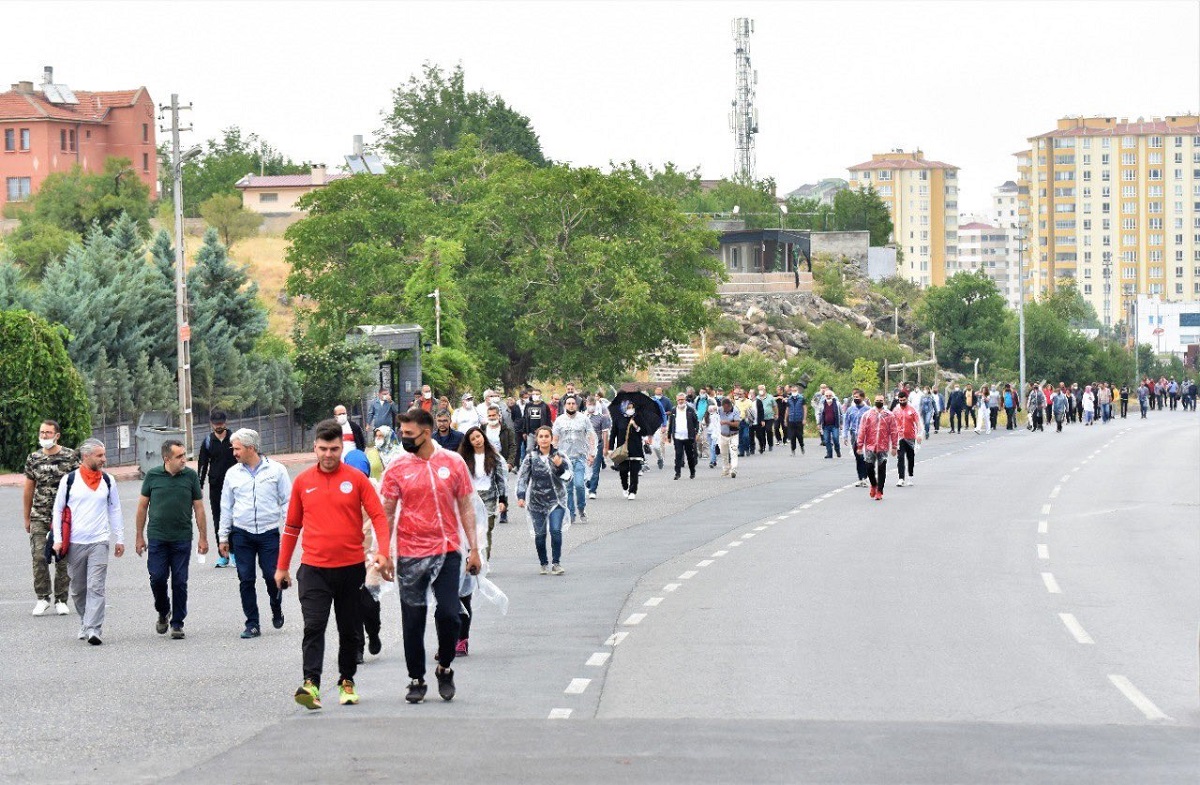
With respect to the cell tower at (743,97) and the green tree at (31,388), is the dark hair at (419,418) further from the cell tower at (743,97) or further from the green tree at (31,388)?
the cell tower at (743,97)

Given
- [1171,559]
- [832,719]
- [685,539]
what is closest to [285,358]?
[685,539]

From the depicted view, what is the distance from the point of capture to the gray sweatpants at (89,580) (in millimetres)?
14289

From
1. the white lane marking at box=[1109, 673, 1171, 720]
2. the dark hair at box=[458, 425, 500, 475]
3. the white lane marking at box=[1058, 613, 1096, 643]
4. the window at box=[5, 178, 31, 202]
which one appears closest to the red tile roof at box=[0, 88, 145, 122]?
the window at box=[5, 178, 31, 202]

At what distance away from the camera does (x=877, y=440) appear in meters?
29.4

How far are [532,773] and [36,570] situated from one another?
899 centimetres

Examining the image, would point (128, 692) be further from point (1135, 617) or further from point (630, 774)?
point (1135, 617)

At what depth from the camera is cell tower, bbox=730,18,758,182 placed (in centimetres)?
14175

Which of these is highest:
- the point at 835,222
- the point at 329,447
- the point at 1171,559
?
the point at 835,222

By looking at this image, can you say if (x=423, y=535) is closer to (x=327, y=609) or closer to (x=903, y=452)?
(x=327, y=609)

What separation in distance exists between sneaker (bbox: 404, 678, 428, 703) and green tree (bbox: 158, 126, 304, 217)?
110542mm

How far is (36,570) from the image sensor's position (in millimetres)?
16359

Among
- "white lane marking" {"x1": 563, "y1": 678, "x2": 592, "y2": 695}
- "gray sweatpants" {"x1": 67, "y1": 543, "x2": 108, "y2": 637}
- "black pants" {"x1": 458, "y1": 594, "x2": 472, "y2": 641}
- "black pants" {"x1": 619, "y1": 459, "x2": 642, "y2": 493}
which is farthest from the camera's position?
"black pants" {"x1": 619, "y1": 459, "x2": 642, "y2": 493}

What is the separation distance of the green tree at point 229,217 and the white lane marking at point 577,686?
9724cm

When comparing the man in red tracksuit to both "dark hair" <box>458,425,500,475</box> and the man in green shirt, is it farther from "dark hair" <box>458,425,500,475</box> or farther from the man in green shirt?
the man in green shirt
